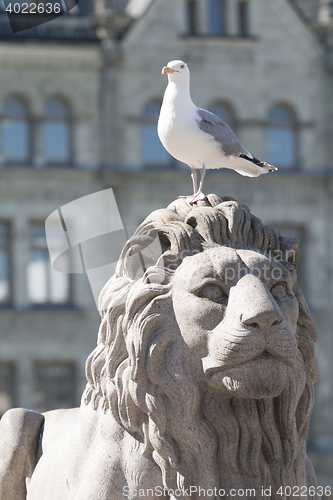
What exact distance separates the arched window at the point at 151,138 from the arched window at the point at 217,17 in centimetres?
233

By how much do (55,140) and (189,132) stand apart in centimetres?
1909

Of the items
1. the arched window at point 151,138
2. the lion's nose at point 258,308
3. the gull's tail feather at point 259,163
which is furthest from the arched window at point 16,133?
the lion's nose at point 258,308

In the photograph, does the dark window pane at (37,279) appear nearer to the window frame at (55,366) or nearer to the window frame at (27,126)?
the window frame at (55,366)

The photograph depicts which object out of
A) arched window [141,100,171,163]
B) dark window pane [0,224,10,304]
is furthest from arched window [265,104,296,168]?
dark window pane [0,224,10,304]

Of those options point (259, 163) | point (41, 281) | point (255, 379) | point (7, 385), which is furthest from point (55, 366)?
point (255, 379)

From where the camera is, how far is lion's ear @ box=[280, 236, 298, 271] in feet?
13.4

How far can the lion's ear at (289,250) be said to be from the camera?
4.10 metres

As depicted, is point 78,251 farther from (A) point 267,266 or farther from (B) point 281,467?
(B) point 281,467

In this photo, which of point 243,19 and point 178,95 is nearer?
point 178,95

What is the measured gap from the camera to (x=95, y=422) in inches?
160

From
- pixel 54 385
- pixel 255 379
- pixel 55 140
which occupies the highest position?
pixel 255 379

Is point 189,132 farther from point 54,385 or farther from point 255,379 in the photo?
point 54,385

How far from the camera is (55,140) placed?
Result: 23.5 m

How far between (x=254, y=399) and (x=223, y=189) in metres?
19.8
